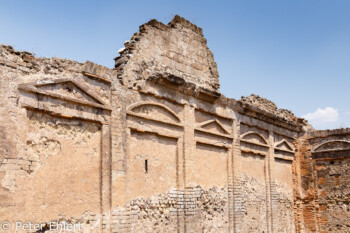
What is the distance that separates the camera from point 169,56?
873 cm

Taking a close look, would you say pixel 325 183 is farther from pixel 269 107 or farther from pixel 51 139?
pixel 51 139

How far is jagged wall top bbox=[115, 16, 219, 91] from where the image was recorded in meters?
7.65

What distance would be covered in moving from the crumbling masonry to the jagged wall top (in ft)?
0.09

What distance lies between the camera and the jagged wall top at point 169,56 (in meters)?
7.65

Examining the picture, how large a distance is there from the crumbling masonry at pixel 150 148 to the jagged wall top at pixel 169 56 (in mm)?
29

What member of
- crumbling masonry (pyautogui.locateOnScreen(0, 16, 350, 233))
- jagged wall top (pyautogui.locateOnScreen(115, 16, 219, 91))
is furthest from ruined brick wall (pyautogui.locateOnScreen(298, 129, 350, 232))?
jagged wall top (pyautogui.locateOnScreen(115, 16, 219, 91))

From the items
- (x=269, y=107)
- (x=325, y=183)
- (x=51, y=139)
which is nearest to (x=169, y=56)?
(x=51, y=139)

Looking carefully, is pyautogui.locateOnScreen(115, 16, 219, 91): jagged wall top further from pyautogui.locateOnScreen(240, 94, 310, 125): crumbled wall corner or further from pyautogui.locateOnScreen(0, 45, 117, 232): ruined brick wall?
pyautogui.locateOnScreen(240, 94, 310, 125): crumbled wall corner

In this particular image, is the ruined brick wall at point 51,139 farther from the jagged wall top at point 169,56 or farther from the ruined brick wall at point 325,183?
the ruined brick wall at point 325,183

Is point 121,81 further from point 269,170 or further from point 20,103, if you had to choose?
point 269,170

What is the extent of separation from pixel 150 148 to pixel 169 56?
223 cm

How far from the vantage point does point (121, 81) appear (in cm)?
729

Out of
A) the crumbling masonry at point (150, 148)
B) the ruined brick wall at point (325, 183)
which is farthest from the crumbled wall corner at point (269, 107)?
the ruined brick wall at point (325, 183)

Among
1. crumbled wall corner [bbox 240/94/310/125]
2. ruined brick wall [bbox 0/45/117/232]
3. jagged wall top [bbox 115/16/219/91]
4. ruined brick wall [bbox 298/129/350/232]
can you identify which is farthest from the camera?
ruined brick wall [bbox 298/129/350/232]
